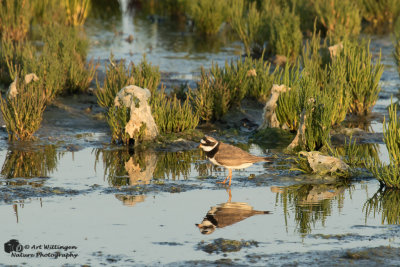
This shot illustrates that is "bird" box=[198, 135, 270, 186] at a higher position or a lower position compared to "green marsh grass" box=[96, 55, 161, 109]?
lower

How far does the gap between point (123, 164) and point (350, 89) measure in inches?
221

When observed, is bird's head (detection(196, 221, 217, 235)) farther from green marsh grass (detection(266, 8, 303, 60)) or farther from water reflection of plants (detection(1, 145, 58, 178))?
green marsh grass (detection(266, 8, 303, 60))

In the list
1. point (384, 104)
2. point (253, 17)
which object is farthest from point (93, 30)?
point (384, 104)

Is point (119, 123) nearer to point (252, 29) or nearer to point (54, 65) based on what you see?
point (54, 65)

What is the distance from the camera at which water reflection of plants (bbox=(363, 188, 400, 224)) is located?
878cm

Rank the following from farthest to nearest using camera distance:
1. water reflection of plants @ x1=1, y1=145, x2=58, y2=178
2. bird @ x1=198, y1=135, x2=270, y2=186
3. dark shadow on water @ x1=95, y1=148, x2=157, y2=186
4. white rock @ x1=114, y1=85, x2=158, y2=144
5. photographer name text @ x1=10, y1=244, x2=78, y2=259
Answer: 1. white rock @ x1=114, y1=85, x2=158, y2=144
2. water reflection of plants @ x1=1, y1=145, x2=58, y2=178
3. dark shadow on water @ x1=95, y1=148, x2=157, y2=186
4. bird @ x1=198, y1=135, x2=270, y2=186
5. photographer name text @ x1=10, y1=244, x2=78, y2=259

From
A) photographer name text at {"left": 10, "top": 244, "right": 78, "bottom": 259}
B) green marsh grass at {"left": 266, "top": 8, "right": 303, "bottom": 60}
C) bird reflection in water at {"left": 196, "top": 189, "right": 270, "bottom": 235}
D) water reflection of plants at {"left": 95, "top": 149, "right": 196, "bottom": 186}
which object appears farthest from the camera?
green marsh grass at {"left": 266, "top": 8, "right": 303, "bottom": 60}

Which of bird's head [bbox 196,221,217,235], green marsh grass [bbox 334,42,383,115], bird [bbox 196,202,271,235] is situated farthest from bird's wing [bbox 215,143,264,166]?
green marsh grass [bbox 334,42,383,115]

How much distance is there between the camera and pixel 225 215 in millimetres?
8789

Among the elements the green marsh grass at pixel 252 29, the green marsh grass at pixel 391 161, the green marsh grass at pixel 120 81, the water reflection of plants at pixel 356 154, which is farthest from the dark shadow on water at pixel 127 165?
the green marsh grass at pixel 252 29

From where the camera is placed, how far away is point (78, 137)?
13906 millimetres

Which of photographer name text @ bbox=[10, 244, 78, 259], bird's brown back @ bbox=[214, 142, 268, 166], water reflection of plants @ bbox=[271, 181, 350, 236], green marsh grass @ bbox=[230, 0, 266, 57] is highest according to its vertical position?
green marsh grass @ bbox=[230, 0, 266, 57]

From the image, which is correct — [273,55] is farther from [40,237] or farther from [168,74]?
[40,237]

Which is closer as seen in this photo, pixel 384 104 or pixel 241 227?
pixel 241 227
